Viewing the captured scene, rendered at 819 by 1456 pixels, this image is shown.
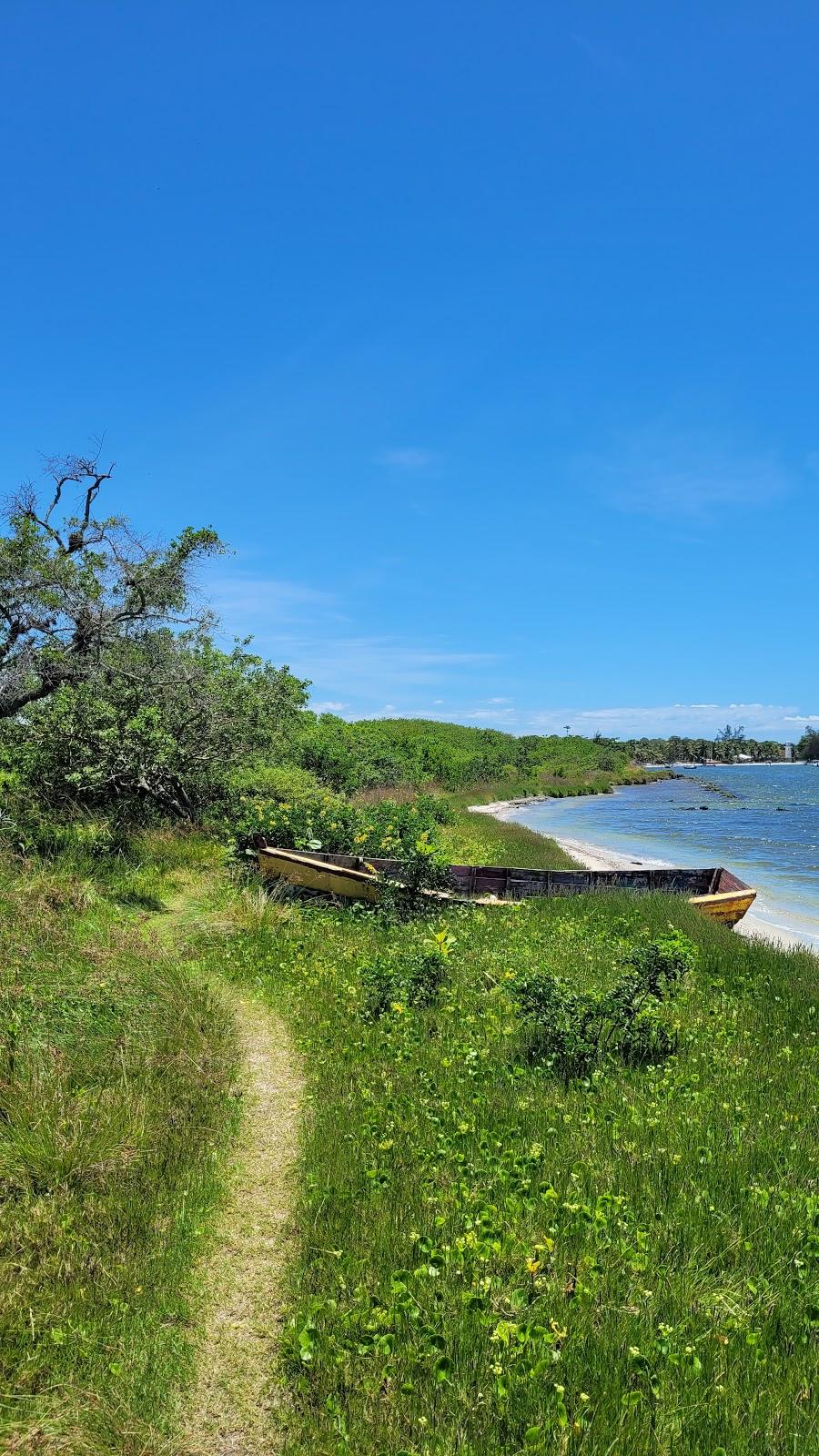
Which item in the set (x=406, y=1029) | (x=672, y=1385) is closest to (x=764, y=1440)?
(x=672, y=1385)

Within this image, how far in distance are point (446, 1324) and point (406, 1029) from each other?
431 cm

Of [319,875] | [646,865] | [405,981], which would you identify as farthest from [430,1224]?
[646,865]

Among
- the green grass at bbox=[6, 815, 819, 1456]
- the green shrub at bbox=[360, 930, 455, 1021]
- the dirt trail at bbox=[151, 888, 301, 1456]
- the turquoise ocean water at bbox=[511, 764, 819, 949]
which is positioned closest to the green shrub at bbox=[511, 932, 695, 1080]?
the green grass at bbox=[6, 815, 819, 1456]

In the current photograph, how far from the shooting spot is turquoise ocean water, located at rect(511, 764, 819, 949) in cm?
2530

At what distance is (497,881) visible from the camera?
15781 millimetres

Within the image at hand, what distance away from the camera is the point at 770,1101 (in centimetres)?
667

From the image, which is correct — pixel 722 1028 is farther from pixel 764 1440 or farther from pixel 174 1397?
pixel 174 1397

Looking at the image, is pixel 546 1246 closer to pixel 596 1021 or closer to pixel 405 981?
pixel 596 1021

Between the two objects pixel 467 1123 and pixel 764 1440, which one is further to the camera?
pixel 467 1123

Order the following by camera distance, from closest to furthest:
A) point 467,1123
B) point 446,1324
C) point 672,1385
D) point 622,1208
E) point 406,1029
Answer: point 672,1385, point 446,1324, point 622,1208, point 467,1123, point 406,1029

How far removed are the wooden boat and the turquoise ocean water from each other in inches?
138

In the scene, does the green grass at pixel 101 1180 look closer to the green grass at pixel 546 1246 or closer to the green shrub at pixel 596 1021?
the green grass at pixel 546 1246

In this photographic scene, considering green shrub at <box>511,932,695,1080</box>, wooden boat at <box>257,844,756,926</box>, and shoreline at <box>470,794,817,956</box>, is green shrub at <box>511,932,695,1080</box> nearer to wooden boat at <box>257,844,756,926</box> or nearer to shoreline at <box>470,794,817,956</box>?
wooden boat at <box>257,844,756,926</box>

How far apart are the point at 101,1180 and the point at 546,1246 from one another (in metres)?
2.97
